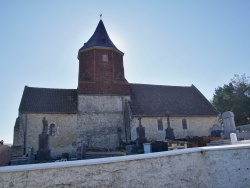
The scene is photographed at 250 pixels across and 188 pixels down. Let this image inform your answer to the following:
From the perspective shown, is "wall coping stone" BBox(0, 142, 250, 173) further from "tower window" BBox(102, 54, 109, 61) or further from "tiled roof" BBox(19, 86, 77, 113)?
"tower window" BBox(102, 54, 109, 61)

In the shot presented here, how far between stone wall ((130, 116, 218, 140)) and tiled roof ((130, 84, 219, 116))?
55 cm

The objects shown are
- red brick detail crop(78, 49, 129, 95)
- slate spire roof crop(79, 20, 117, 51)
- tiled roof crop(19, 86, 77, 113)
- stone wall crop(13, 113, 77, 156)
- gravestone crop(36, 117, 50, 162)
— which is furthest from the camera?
slate spire roof crop(79, 20, 117, 51)

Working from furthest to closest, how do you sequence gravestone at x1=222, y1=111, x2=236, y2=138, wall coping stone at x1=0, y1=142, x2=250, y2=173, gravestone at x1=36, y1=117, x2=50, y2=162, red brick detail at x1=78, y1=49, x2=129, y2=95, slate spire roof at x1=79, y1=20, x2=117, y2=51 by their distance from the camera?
slate spire roof at x1=79, y1=20, x2=117, y2=51, red brick detail at x1=78, y1=49, x2=129, y2=95, gravestone at x1=222, y1=111, x2=236, y2=138, gravestone at x1=36, y1=117, x2=50, y2=162, wall coping stone at x1=0, y1=142, x2=250, y2=173

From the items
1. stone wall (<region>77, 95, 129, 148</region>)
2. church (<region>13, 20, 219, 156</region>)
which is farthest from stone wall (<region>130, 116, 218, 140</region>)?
stone wall (<region>77, 95, 129, 148</region>)

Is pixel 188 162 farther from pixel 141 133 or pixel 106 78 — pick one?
pixel 106 78

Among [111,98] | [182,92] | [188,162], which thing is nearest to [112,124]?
[111,98]

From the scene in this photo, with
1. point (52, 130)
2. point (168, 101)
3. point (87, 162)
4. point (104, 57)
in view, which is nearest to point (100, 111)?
point (52, 130)

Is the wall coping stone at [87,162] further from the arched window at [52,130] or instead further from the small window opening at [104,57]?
the small window opening at [104,57]

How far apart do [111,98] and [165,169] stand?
59.1ft

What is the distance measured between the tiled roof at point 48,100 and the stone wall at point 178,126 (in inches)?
268

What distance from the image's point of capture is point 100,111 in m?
21.0

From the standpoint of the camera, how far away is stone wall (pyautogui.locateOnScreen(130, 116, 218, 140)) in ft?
68.3

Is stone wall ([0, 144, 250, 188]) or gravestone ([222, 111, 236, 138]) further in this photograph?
gravestone ([222, 111, 236, 138])

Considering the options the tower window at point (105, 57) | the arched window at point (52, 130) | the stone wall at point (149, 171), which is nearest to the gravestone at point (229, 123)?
the stone wall at point (149, 171)
